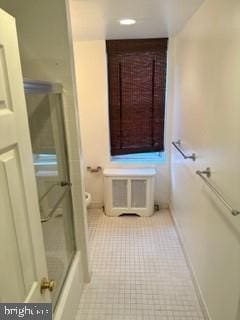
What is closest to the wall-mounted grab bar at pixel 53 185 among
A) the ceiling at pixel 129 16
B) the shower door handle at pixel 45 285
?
the shower door handle at pixel 45 285

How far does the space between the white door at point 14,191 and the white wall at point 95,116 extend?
2.26m

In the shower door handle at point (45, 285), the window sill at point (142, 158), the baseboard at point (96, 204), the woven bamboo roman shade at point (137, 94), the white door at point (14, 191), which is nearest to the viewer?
the white door at point (14, 191)

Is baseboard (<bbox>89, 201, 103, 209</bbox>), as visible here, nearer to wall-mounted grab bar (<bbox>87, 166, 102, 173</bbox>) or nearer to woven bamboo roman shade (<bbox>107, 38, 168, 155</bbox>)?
wall-mounted grab bar (<bbox>87, 166, 102, 173</bbox>)

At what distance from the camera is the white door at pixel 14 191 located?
0.78m

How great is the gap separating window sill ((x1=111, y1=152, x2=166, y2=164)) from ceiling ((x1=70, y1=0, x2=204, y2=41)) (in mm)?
1452

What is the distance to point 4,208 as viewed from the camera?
78 centimetres

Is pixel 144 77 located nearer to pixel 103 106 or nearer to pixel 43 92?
pixel 103 106

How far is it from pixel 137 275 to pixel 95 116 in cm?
191

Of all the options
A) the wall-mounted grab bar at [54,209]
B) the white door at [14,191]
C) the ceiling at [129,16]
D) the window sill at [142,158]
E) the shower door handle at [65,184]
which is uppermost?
the ceiling at [129,16]

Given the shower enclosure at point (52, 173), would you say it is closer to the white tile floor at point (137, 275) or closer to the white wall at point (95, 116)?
the white tile floor at point (137, 275)

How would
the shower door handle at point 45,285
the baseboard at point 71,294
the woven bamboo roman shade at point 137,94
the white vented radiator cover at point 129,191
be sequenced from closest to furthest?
the shower door handle at point 45,285, the baseboard at point 71,294, the woven bamboo roman shade at point 137,94, the white vented radiator cover at point 129,191

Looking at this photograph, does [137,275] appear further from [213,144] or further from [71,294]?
[213,144]

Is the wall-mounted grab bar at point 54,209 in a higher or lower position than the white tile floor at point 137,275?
higher

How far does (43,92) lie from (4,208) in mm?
905
